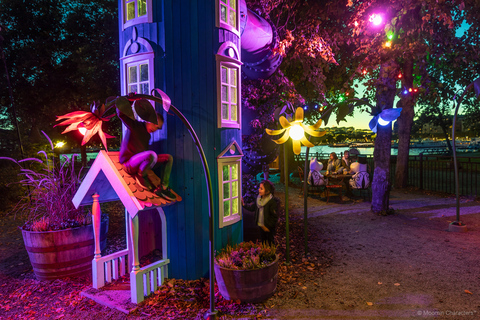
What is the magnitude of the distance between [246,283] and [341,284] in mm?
1828

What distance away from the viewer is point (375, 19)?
366 inches

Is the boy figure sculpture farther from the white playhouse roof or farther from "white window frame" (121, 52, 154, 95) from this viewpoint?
"white window frame" (121, 52, 154, 95)

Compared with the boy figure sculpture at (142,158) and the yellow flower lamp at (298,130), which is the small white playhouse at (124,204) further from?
the yellow flower lamp at (298,130)

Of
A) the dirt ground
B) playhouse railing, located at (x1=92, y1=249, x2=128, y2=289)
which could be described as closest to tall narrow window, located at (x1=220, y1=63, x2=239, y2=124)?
the dirt ground

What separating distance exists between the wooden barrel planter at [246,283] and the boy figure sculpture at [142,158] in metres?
1.53

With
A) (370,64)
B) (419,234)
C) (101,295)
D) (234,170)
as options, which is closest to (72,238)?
(101,295)

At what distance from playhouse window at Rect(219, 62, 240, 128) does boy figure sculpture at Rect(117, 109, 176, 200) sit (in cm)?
132

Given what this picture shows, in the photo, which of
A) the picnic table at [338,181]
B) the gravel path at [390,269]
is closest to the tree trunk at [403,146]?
the picnic table at [338,181]

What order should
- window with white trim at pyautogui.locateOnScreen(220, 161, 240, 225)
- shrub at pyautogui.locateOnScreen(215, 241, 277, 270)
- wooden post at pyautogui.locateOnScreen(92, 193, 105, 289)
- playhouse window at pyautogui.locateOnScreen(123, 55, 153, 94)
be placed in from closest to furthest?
shrub at pyautogui.locateOnScreen(215, 241, 277, 270), wooden post at pyautogui.locateOnScreen(92, 193, 105, 289), playhouse window at pyautogui.locateOnScreen(123, 55, 153, 94), window with white trim at pyautogui.locateOnScreen(220, 161, 240, 225)

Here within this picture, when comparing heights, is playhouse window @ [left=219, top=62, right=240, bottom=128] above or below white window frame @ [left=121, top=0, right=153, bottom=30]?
below

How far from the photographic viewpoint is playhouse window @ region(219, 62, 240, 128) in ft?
18.5

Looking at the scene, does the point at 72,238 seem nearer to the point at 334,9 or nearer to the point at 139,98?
the point at 139,98

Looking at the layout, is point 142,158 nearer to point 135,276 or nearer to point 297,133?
point 135,276

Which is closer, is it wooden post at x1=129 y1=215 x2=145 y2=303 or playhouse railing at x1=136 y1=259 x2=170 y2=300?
wooden post at x1=129 y1=215 x2=145 y2=303
